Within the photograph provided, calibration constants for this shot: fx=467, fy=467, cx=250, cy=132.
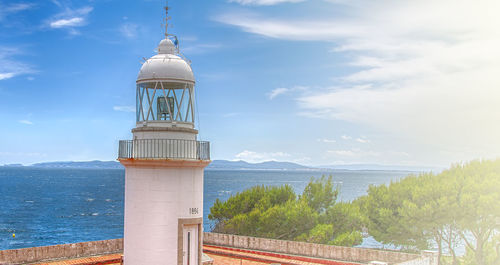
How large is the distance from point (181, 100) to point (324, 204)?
813 inches

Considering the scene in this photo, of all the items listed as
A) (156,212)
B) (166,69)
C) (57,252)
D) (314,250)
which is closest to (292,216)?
(314,250)

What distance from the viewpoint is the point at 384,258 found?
1716 cm

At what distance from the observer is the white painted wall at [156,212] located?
1048cm

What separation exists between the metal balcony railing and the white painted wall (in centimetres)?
30

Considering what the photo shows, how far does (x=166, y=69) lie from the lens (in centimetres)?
1063

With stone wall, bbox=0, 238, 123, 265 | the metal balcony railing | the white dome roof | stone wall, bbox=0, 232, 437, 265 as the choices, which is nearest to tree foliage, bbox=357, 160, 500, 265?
stone wall, bbox=0, 232, 437, 265

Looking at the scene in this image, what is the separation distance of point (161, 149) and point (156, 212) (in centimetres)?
142

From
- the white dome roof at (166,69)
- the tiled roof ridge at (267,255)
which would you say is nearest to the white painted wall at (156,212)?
the white dome roof at (166,69)

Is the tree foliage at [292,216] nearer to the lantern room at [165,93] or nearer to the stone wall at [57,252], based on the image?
the stone wall at [57,252]

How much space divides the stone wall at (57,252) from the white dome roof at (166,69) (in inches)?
355

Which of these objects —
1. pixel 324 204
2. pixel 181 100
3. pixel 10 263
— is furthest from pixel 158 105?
pixel 324 204

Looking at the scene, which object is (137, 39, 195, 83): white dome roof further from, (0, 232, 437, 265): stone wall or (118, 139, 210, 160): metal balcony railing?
(0, 232, 437, 265): stone wall

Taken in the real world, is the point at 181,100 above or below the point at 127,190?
above

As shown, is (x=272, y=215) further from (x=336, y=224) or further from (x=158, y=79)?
(x=158, y=79)
